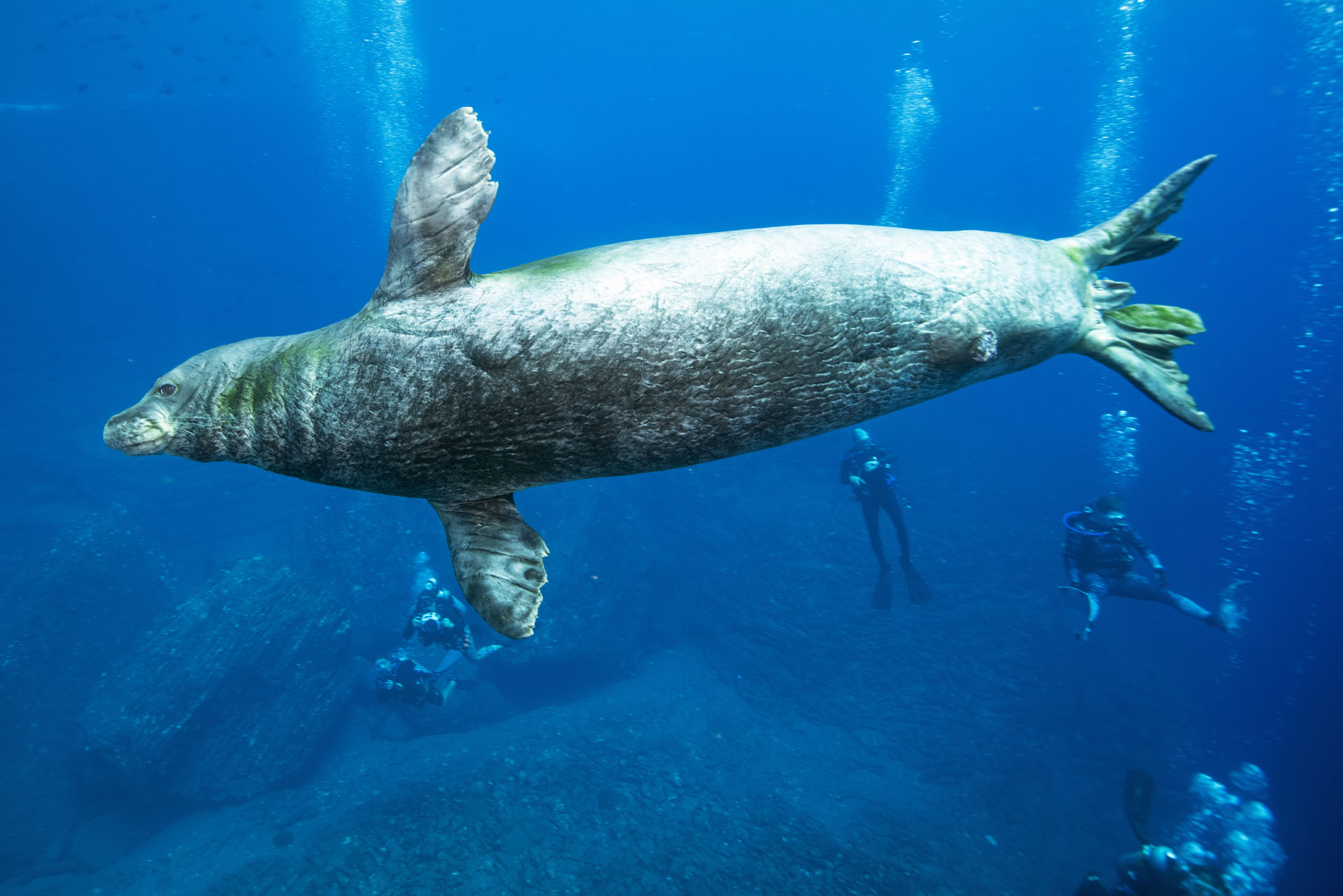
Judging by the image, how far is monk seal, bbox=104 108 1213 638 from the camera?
2.40 metres

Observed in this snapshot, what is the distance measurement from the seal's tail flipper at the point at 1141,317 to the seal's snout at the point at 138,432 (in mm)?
4749

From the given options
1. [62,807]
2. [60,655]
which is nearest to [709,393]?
[62,807]

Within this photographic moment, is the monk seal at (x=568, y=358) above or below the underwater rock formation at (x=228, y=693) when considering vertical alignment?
above

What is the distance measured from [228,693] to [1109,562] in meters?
22.2

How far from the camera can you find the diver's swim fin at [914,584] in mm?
17047

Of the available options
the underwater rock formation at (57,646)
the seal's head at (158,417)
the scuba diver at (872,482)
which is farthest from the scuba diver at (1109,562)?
the underwater rock formation at (57,646)

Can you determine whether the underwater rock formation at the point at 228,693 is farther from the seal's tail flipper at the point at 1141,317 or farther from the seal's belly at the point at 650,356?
the seal's tail flipper at the point at 1141,317

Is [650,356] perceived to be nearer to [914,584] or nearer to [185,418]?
[185,418]

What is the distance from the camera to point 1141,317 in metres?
3.72

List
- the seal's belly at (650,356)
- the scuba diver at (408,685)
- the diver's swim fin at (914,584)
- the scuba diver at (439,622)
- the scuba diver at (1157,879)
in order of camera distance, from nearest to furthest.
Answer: the seal's belly at (650,356) < the scuba diver at (1157,879) < the scuba diver at (439,622) < the scuba diver at (408,685) < the diver's swim fin at (914,584)

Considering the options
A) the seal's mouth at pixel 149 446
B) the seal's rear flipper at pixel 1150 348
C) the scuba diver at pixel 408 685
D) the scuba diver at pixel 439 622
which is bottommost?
the scuba diver at pixel 408 685

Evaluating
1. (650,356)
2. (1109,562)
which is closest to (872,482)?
(1109,562)

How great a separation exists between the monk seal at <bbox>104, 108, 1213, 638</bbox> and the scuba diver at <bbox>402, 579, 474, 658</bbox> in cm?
1142

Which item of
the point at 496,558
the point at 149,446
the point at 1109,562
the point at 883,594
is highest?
the point at 149,446
